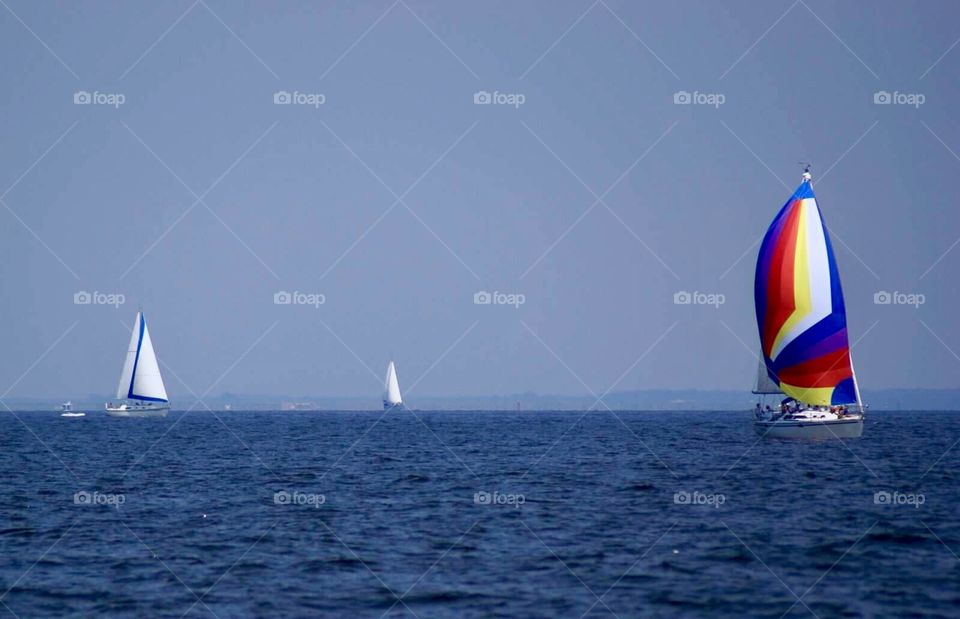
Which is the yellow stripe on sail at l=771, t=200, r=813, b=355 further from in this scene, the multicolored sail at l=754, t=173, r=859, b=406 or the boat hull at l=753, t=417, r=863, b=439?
the boat hull at l=753, t=417, r=863, b=439

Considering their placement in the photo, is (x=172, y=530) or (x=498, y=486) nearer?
(x=172, y=530)

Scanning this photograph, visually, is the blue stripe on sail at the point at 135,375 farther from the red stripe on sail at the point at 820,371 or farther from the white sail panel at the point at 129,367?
the red stripe on sail at the point at 820,371

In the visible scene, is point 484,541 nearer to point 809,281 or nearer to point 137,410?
point 809,281

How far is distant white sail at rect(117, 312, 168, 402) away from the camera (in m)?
126

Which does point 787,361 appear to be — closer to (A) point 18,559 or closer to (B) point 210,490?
(B) point 210,490

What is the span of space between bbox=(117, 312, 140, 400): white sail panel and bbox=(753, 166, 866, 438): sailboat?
8063 centimetres

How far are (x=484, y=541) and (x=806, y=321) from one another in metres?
40.4

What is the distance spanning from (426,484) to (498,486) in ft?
10.1

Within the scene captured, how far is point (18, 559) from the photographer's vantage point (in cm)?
2680

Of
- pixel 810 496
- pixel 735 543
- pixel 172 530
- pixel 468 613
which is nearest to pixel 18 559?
pixel 172 530

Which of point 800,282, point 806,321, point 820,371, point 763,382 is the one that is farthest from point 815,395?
point 763,382

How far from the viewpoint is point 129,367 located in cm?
12750

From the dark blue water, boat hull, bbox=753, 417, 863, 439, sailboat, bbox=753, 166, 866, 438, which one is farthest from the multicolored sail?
the dark blue water

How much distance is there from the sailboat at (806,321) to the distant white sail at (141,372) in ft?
262
